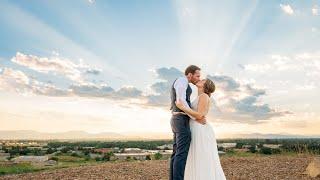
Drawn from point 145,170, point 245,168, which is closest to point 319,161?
point 245,168

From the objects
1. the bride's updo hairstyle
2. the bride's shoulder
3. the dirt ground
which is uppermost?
the bride's updo hairstyle

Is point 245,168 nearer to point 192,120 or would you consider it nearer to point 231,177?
point 231,177

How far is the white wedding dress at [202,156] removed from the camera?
9352 millimetres

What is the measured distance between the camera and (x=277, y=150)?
24.1m

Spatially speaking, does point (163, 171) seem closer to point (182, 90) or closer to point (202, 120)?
point (202, 120)

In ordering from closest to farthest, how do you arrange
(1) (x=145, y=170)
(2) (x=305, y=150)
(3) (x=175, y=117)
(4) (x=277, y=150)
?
1. (3) (x=175, y=117)
2. (1) (x=145, y=170)
3. (2) (x=305, y=150)
4. (4) (x=277, y=150)

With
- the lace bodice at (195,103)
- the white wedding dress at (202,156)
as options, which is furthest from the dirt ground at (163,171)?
the lace bodice at (195,103)

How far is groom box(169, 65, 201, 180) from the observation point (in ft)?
28.8

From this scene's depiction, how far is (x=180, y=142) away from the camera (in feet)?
28.9

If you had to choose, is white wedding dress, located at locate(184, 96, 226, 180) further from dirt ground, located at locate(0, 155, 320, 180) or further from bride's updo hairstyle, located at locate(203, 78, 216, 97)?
dirt ground, located at locate(0, 155, 320, 180)

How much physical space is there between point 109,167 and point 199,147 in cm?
763

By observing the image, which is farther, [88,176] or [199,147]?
[88,176]

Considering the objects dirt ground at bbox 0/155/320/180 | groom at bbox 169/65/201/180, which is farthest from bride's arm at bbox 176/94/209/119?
dirt ground at bbox 0/155/320/180

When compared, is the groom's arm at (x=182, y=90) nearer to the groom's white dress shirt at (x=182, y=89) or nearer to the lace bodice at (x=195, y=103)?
the groom's white dress shirt at (x=182, y=89)
